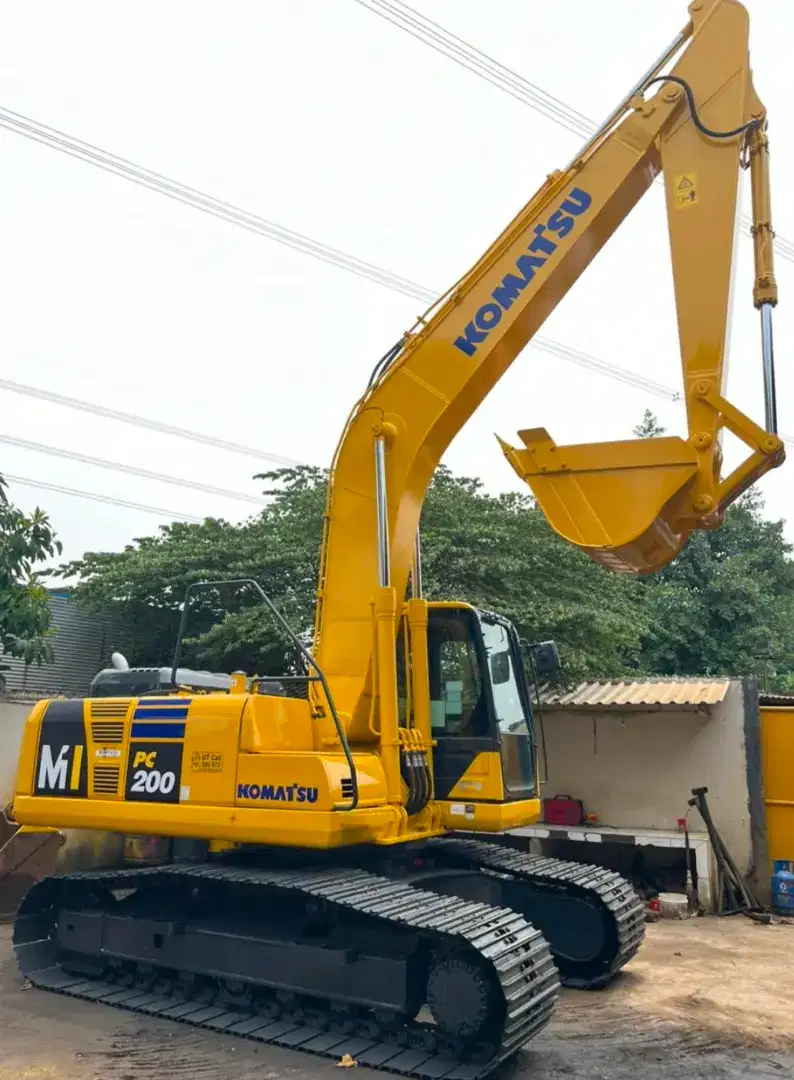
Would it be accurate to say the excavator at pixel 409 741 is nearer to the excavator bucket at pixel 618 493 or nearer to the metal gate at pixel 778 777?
the excavator bucket at pixel 618 493

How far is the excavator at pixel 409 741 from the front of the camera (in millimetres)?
5441

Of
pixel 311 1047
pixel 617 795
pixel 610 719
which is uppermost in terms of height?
pixel 610 719

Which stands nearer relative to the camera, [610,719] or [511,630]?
[511,630]

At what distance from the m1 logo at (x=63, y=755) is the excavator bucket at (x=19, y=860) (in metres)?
1.84

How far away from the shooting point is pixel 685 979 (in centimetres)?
689

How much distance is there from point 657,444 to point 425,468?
5.41 ft

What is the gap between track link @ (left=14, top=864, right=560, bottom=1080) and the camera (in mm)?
4828

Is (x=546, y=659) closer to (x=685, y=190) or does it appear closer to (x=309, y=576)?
(x=685, y=190)

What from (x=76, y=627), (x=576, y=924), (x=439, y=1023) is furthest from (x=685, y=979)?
(x=76, y=627)

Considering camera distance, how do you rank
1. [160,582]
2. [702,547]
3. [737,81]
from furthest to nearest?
[702,547]
[160,582]
[737,81]

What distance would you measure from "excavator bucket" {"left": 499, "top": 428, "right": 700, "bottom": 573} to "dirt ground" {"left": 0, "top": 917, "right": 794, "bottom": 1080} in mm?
2721

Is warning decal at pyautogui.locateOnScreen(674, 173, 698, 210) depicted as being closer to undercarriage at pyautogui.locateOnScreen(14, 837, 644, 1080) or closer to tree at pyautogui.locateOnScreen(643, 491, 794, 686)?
undercarriage at pyautogui.locateOnScreen(14, 837, 644, 1080)

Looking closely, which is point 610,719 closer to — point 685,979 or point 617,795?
point 617,795

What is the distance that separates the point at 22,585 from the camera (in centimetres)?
1045
